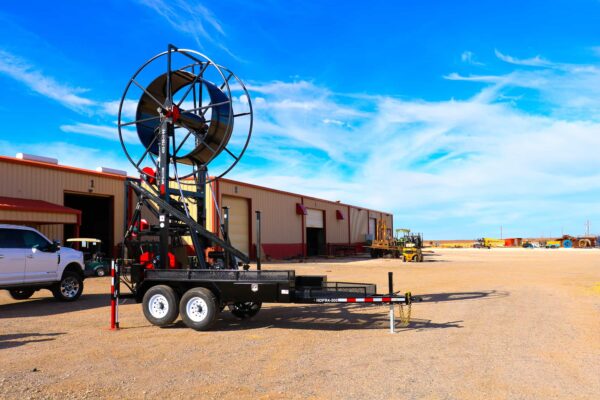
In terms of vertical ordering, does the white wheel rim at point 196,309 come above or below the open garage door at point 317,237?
below

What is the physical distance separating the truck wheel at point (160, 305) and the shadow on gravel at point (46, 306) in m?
3.66

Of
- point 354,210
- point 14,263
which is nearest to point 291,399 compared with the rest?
point 14,263

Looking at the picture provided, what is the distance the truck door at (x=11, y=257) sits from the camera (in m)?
12.2

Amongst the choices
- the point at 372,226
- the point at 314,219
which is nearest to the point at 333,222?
the point at 314,219

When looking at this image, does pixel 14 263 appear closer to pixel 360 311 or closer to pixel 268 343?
pixel 268 343

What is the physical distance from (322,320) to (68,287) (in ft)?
26.5

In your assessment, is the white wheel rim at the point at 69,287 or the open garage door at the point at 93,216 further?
the open garage door at the point at 93,216

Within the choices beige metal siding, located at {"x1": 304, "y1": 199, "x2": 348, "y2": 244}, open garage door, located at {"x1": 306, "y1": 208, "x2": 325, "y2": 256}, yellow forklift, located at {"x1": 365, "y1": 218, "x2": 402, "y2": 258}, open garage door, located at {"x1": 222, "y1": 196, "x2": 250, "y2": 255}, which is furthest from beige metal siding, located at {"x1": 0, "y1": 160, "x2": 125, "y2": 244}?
yellow forklift, located at {"x1": 365, "y1": 218, "x2": 402, "y2": 258}

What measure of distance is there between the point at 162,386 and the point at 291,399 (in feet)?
5.30

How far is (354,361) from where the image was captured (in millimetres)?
6902

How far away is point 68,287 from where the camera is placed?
1423 centimetres

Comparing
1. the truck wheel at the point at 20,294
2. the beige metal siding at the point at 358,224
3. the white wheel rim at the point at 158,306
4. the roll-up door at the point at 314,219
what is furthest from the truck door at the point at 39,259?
the beige metal siding at the point at 358,224

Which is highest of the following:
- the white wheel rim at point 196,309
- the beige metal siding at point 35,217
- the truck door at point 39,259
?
the beige metal siding at point 35,217

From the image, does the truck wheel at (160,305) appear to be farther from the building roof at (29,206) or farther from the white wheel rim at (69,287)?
the building roof at (29,206)
